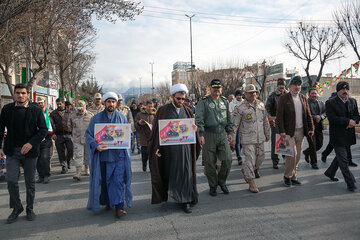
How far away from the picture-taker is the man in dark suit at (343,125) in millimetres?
5449

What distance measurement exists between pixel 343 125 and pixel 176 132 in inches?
130

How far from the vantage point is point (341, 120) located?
5.50 m

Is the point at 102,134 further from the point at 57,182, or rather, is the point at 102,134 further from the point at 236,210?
the point at 57,182

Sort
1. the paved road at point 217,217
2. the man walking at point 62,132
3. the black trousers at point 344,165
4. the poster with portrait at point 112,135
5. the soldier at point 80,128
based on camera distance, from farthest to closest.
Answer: the man walking at point 62,132 → the soldier at point 80,128 → the black trousers at point 344,165 → the poster with portrait at point 112,135 → the paved road at point 217,217

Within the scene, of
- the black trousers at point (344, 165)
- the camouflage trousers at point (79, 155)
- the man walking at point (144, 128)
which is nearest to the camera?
the black trousers at point (344, 165)

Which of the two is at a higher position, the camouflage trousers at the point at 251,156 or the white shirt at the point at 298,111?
the white shirt at the point at 298,111

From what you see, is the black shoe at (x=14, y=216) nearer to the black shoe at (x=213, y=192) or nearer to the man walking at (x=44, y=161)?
the man walking at (x=44, y=161)

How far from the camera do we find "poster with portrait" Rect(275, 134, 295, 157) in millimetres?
5766

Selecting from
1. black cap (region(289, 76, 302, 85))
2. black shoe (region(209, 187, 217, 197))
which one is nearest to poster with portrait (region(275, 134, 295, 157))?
black cap (region(289, 76, 302, 85))

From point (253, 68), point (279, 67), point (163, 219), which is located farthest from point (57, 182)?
point (279, 67)

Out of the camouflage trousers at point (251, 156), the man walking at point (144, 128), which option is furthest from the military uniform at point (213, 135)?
the man walking at point (144, 128)

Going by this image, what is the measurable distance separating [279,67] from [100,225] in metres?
44.4

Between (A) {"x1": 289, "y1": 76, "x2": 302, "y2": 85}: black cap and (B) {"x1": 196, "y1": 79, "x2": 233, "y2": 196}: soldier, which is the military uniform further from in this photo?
(A) {"x1": 289, "y1": 76, "x2": 302, "y2": 85}: black cap

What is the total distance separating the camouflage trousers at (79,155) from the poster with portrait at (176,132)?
11.1ft
